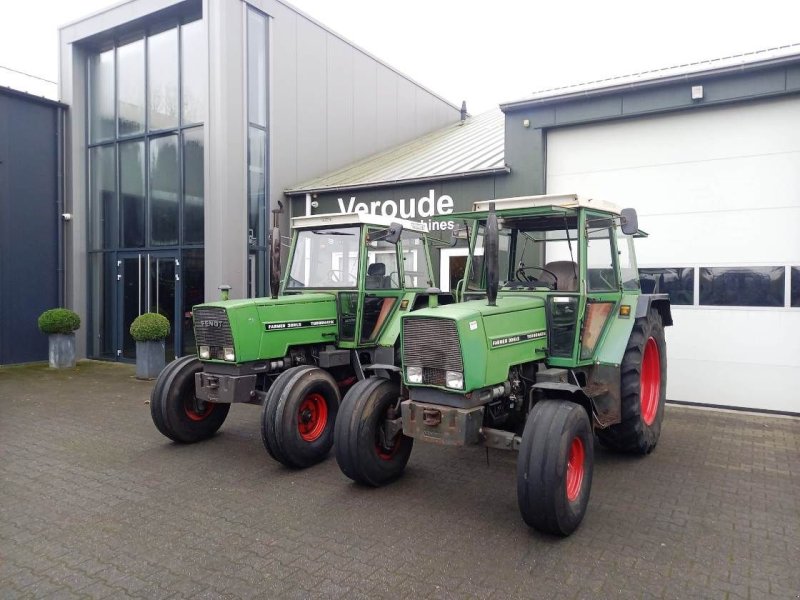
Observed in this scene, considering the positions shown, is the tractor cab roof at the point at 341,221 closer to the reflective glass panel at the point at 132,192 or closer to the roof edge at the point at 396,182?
the roof edge at the point at 396,182

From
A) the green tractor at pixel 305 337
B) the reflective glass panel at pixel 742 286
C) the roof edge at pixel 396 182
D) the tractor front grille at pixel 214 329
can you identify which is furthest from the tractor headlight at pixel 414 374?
the roof edge at pixel 396 182

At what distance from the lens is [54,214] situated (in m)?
13.2

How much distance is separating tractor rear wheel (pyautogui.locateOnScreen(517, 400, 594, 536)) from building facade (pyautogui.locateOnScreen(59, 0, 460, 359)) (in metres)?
8.04

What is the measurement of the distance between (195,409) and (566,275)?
4174 millimetres

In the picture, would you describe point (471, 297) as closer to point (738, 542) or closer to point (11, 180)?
point (738, 542)

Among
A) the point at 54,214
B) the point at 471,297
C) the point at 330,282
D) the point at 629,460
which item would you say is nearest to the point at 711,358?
the point at 629,460

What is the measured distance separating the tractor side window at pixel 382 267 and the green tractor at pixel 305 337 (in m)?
0.01

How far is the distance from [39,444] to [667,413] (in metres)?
7.57

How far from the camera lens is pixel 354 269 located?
6.88 metres

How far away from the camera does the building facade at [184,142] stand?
11.2m

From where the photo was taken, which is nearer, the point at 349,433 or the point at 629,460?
the point at 349,433

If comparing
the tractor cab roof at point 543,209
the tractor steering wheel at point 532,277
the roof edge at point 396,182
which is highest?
the roof edge at point 396,182

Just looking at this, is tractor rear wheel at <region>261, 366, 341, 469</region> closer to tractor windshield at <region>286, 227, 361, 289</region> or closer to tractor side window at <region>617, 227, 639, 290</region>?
tractor windshield at <region>286, 227, 361, 289</region>

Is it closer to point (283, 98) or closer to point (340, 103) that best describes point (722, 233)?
point (283, 98)
